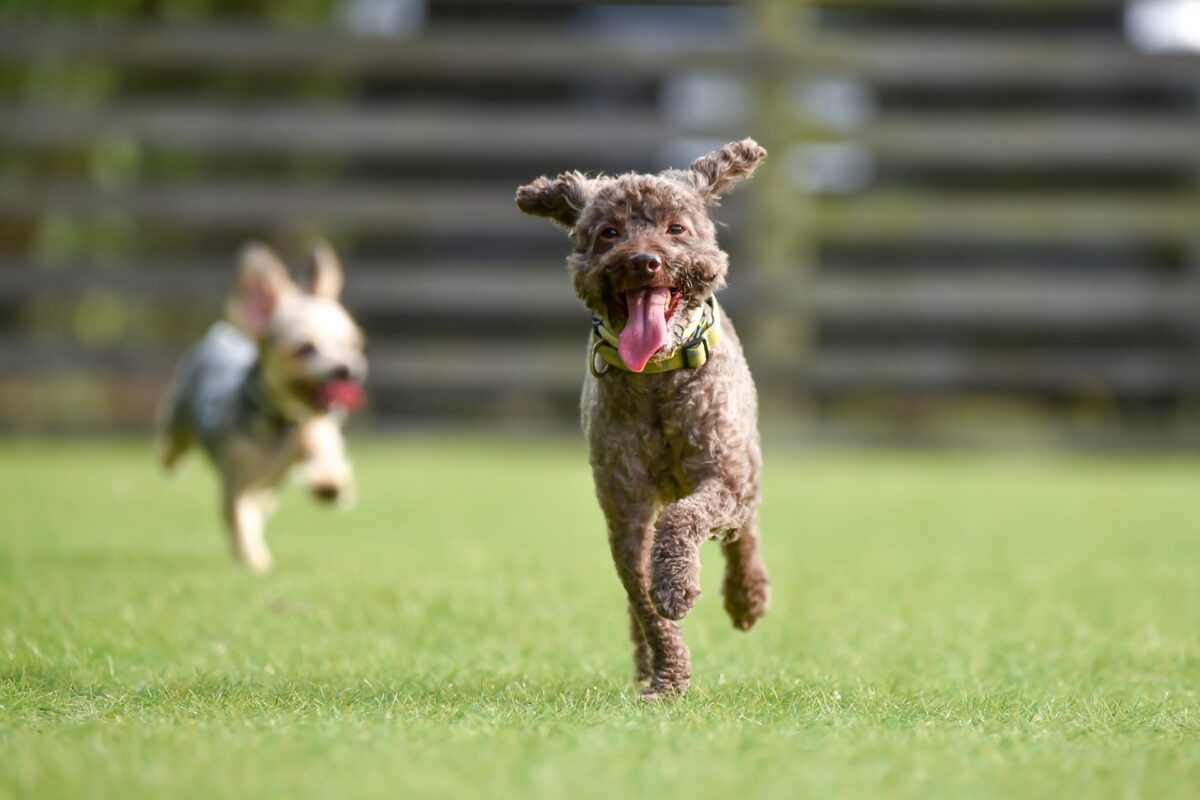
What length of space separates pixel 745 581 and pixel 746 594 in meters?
0.03

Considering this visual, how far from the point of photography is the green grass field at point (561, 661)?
1.94m

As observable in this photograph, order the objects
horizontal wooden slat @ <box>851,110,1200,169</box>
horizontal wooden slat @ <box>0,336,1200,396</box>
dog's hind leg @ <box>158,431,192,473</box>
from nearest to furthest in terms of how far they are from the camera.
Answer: dog's hind leg @ <box>158,431,192,473</box>
horizontal wooden slat @ <box>0,336,1200,396</box>
horizontal wooden slat @ <box>851,110,1200,169</box>

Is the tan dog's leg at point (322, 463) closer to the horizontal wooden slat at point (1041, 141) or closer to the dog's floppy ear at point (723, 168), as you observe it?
the dog's floppy ear at point (723, 168)

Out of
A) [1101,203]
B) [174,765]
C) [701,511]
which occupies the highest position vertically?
[1101,203]

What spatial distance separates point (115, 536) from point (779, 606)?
8.57ft

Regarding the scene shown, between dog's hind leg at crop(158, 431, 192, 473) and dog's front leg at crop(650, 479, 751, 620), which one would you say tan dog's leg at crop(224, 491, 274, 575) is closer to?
dog's hind leg at crop(158, 431, 192, 473)

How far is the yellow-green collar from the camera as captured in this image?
2.63 metres

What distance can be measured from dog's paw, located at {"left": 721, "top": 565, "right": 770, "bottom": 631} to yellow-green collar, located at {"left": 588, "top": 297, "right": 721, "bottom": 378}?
0.50 m

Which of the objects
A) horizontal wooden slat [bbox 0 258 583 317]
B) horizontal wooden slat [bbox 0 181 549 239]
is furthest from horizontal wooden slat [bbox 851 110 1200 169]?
horizontal wooden slat [bbox 0 181 549 239]

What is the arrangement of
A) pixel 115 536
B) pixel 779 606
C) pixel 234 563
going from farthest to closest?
pixel 115 536 < pixel 234 563 < pixel 779 606

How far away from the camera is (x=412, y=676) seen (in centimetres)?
278

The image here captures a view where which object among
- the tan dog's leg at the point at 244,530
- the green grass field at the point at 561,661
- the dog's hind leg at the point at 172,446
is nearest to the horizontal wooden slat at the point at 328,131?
the green grass field at the point at 561,661

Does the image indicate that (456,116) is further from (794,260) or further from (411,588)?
(411,588)

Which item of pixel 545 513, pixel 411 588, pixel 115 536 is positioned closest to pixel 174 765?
pixel 411 588
